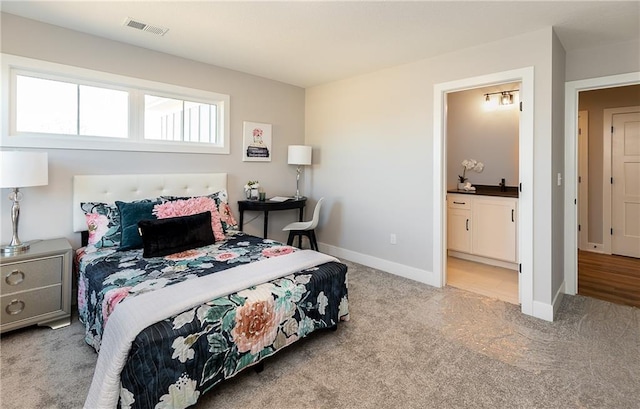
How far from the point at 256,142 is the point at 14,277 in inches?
107

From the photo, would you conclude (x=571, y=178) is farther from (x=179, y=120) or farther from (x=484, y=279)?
(x=179, y=120)

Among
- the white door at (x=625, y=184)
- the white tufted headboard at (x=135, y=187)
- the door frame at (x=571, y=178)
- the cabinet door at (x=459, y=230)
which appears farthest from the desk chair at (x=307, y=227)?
the white door at (x=625, y=184)

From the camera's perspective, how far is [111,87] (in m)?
3.12

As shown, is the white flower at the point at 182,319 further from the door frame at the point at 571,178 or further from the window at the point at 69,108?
the door frame at the point at 571,178

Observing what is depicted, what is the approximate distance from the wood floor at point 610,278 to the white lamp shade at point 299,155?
11.3ft

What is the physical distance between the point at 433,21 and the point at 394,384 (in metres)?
2.63

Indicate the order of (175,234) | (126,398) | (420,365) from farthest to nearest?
(175,234)
(420,365)
(126,398)

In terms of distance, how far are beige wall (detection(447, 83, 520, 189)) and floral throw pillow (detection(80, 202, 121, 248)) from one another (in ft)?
14.3

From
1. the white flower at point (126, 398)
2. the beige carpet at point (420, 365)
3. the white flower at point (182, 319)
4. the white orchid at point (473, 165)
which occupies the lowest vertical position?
the beige carpet at point (420, 365)

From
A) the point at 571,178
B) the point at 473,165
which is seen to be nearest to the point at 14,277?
the point at 571,178

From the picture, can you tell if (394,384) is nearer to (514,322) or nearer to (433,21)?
(514,322)

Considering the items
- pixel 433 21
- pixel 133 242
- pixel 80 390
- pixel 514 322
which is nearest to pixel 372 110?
pixel 433 21

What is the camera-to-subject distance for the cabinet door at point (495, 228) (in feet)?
12.8

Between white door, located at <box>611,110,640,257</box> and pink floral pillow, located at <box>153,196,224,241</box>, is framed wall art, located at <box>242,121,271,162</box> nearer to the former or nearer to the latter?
pink floral pillow, located at <box>153,196,224,241</box>
